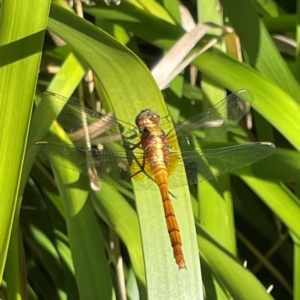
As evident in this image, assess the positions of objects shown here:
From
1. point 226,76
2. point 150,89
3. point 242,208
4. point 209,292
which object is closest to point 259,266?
point 242,208

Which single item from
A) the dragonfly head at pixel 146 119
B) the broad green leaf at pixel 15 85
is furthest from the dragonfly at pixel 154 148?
A: the broad green leaf at pixel 15 85

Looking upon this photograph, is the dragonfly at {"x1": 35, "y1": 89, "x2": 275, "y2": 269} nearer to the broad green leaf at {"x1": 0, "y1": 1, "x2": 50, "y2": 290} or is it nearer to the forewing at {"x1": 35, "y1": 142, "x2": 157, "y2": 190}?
the forewing at {"x1": 35, "y1": 142, "x2": 157, "y2": 190}

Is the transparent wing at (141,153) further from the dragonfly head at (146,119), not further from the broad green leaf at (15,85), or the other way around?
the broad green leaf at (15,85)

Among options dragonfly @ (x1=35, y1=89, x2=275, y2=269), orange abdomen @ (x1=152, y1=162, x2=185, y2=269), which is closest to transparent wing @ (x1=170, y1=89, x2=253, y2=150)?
dragonfly @ (x1=35, y1=89, x2=275, y2=269)

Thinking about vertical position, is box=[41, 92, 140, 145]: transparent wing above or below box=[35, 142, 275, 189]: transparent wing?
above

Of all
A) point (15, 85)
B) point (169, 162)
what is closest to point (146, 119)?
point (169, 162)

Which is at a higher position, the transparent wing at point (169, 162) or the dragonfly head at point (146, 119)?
the dragonfly head at point (146, 119)

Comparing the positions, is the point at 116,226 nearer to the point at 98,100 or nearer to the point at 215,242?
the point at 215,242
